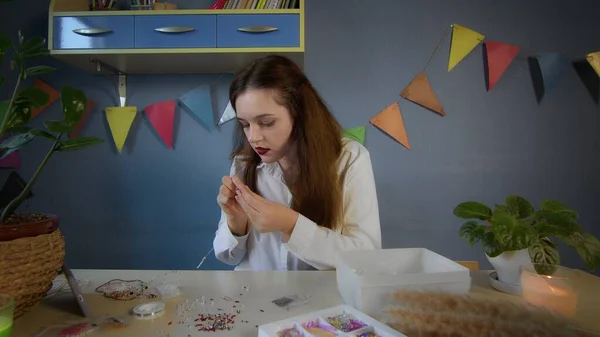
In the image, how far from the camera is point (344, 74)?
1861mm

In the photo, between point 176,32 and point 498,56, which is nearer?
point 176,32

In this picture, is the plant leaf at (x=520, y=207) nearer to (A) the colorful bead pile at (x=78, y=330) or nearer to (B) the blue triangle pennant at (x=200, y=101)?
(A) the colorful bead pile at (x=78, y=330)

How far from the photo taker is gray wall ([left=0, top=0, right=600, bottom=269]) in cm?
184

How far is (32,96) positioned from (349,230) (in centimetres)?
80

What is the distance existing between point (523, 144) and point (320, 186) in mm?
1359

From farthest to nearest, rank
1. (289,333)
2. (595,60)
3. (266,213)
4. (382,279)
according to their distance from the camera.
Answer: (595,60)
(266,213)
(382,279)
(289,333)

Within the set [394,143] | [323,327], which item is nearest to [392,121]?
[394,143]

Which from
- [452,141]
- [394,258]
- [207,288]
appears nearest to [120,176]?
[207,288]

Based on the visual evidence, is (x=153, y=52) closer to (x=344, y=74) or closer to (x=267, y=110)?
(x=267, y=110)

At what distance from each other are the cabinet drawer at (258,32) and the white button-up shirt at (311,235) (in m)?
0.55

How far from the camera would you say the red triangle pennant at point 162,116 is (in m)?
1.86

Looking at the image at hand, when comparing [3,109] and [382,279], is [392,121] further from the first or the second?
[3,109]

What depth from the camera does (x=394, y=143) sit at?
1.88m

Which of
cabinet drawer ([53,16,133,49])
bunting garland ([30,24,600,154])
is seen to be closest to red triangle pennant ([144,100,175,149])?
bunting garland ([30,24,600,154])
